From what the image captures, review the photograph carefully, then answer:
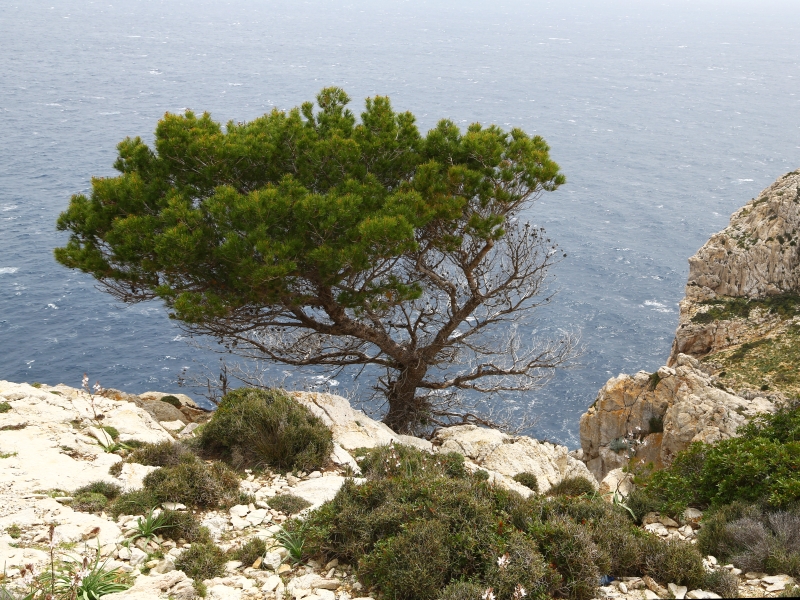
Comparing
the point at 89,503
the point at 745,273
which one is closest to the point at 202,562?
the point at 89,503

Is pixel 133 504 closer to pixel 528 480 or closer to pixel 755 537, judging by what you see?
pixel 528 480

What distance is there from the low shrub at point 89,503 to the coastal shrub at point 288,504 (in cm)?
258

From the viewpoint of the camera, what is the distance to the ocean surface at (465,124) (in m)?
52.6

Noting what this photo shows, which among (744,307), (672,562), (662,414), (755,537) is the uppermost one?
(755,537)

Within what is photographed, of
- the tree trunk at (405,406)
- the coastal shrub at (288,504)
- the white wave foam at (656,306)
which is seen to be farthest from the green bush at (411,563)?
the white wave foam at (656,306)

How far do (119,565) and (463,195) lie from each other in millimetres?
12215

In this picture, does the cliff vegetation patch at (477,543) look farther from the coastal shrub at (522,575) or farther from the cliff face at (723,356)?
the cliff face at (723,356)

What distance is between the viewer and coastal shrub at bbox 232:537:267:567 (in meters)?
9.93

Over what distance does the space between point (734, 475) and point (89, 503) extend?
1065cm

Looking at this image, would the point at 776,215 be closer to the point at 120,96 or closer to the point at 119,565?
the point at 119,565

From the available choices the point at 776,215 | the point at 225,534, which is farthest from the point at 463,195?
the point at 776,215

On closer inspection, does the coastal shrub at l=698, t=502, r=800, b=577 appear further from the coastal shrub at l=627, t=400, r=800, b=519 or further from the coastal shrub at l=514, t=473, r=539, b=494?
the coastal shrub at l=514, t=473, r=539, b=494

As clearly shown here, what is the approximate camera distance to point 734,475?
1238 centimetres

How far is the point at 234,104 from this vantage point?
118438 mm
